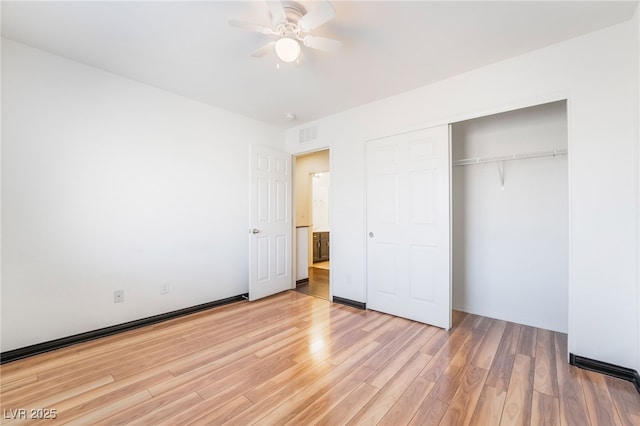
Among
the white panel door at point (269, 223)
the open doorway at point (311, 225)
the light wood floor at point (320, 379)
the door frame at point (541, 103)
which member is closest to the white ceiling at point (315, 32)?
the door frame at point (541, 103)

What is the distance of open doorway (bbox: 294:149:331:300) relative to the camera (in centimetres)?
→ 480

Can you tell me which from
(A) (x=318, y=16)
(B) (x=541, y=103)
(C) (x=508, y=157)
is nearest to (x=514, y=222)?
(C) (x=508, y=157)

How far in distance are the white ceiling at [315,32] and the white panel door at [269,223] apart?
1.16 metres

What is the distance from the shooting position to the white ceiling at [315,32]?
188cm

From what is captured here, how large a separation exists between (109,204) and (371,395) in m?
2.95

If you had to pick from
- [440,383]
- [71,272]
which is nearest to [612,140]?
[440,383]

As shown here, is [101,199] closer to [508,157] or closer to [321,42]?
[321,42]

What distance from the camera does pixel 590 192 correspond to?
2100 mm

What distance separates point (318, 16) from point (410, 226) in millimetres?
2259

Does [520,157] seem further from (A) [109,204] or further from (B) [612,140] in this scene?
(A) [109,204]

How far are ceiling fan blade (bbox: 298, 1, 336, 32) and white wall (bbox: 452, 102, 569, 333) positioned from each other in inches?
82.5

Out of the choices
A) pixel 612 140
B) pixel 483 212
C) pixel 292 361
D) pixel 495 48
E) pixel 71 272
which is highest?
pixel 495 48

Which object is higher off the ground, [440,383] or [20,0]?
[20,0]

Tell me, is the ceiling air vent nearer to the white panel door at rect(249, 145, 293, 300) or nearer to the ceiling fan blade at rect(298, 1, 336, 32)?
the white panel door at rect(249, 145, 293, 300)
